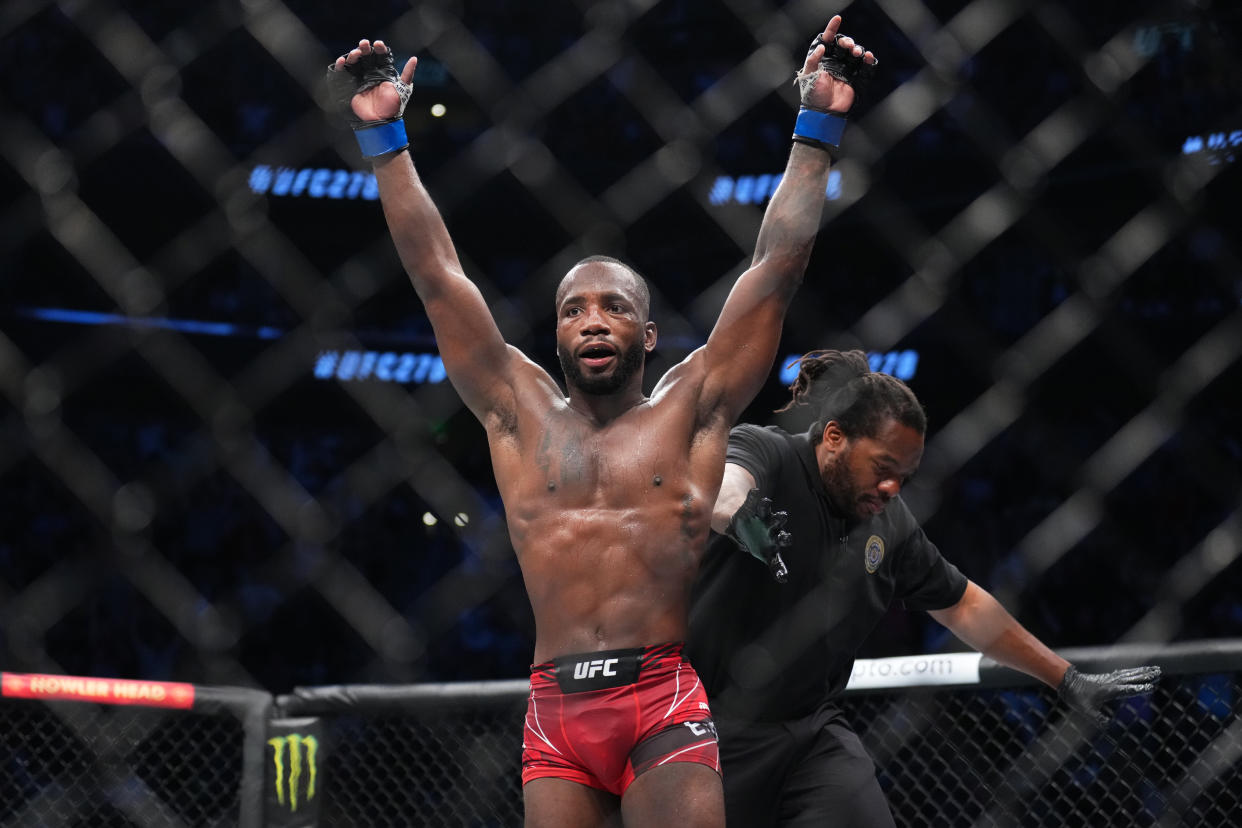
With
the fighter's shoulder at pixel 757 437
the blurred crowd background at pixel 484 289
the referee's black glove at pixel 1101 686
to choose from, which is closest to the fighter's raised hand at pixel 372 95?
the fighter's shoulder at pixel 757 437

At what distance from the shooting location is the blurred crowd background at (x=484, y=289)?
6215 mm

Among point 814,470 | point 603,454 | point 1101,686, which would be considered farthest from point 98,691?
point 1101,686

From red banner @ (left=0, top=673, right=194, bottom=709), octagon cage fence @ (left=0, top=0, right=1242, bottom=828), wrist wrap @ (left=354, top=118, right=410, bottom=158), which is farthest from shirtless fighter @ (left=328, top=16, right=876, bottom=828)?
octagon cage fence @ (left=0, top=0, right=1242, bottom=828)

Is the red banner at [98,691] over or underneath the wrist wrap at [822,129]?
underneath

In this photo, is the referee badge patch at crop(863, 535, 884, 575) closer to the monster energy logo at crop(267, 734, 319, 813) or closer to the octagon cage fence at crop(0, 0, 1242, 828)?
the monster energy logo at crop(267, 734, 319, 813)

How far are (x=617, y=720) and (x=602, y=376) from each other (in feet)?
1.81

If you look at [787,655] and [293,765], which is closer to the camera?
[787,655]

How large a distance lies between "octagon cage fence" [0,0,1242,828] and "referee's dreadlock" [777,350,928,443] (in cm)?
310

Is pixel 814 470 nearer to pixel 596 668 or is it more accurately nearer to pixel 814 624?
pixel 814 624

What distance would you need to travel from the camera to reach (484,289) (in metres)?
7.56

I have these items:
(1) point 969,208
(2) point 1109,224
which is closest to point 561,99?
(1) point 969,208

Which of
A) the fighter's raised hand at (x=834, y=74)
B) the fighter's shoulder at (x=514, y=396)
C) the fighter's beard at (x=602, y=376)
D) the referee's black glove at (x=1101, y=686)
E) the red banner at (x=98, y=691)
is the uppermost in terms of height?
the fighter's raised hand at (x=834, y=74)

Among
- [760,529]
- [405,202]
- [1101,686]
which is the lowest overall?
[1101,686]

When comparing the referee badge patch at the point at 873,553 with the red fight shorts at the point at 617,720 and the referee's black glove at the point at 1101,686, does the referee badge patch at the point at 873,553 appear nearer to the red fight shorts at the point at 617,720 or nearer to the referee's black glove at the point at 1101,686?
the referee's black glove at the point at 1101,686
